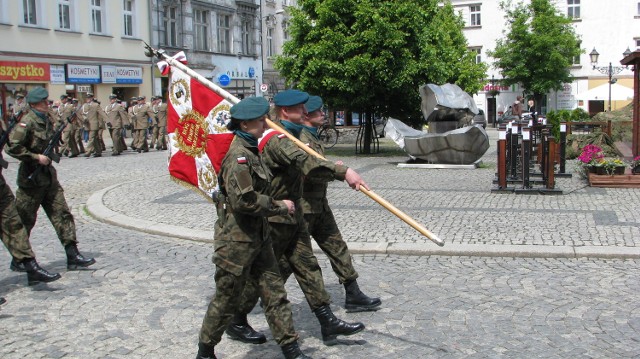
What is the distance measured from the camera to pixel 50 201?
23.5ft

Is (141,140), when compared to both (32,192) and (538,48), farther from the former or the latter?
(538,48)

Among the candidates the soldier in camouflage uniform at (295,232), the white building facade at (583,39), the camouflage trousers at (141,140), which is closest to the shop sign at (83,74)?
the camouflage trousers at (141,140)

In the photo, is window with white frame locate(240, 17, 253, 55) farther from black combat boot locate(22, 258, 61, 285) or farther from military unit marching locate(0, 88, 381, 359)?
black combat boot locate(22, 258, 61, 285)

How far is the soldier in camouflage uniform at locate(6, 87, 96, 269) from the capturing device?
6.87 meters

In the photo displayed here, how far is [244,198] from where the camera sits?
425cm

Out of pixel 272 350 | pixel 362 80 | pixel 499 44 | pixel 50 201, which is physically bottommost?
pixel 272 350

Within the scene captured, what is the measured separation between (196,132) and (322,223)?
1288 millimetres

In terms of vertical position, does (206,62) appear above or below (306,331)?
above

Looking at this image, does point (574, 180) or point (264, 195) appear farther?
point (574, 180)

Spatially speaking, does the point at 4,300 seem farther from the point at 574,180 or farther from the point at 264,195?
the point at 574,180

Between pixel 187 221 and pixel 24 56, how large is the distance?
20.8m

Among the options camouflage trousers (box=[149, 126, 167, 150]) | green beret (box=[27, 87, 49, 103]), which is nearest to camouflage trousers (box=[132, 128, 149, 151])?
camouflage trousers (box=[149, 126, 167, 150])

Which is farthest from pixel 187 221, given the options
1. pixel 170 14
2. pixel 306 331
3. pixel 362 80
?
pixel 170 14

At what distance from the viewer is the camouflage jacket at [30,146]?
22.5 ft
